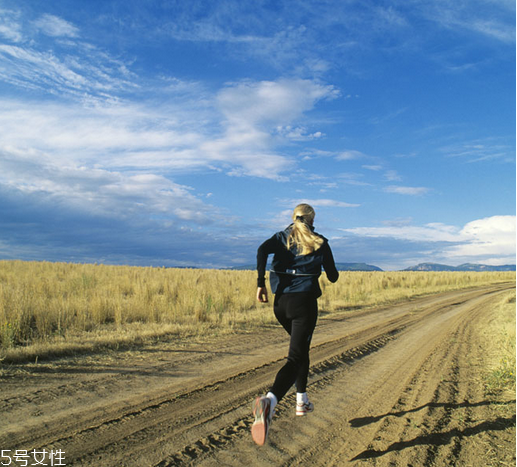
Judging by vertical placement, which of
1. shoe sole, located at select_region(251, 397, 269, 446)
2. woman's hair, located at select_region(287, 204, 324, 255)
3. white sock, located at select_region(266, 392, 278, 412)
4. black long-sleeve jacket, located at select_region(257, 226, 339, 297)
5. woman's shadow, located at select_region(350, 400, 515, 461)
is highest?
woman's hair, located at select_region(287, 204, 324, 255)

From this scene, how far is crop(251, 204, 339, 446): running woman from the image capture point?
12.1 ft

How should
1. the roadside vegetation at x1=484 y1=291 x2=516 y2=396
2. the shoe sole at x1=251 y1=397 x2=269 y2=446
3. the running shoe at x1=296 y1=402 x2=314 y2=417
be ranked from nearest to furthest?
the shoe sole at x1=251 y1=397 x2=269 y2=446 → the running shoe at x1=296 y1=402 x2=314 y2=417 → the roadside vegetation at x1=484 y1=291 x2=516 y2=396

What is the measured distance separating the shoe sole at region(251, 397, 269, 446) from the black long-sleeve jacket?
1.07 metres

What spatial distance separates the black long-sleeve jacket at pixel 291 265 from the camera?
3740mm

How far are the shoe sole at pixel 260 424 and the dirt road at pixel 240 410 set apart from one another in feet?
0.74

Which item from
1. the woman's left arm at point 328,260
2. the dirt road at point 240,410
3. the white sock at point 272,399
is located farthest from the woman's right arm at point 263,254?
the dirt road at point 240,410

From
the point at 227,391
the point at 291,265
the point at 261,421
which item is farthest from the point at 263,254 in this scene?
the point at 227,391

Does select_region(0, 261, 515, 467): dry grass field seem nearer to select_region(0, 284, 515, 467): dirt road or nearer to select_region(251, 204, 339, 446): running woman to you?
select_region(0, 284, 515, 467): dirt road

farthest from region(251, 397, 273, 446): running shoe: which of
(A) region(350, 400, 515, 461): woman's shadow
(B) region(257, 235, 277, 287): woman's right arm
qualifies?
(B) region(257, 235, 277, 287): woman's right arm

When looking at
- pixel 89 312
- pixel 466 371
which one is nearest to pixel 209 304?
pixel 89 312

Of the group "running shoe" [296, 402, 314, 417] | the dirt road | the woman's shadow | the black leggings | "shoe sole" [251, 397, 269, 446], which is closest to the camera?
"shoe sole" [251, 397, 269, 446]

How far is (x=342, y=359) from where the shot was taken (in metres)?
6.87

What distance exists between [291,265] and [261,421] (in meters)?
1.45

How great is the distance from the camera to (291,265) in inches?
149
